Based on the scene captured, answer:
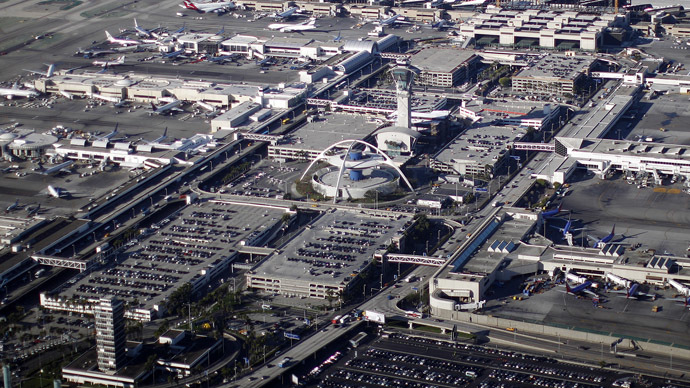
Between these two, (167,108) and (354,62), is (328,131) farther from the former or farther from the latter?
(354,62)

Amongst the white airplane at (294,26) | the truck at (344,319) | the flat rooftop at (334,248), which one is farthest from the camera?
the white airplane at (294,26)

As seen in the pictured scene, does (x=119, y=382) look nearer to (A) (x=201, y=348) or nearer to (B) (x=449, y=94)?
(A) (x=201, y=348)

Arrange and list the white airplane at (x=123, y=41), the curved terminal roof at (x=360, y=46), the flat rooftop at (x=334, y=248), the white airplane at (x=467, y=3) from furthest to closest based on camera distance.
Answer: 1. the white airplane at (x=467, y=3)
2. the white airplane at (x=123, y=41)
3. the curved terminal roof at (x=360, y=46)
4. the flat rooftop at (x=334, y=248)

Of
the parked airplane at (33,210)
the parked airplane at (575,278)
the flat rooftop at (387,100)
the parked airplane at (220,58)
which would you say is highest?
the parked airplane at (220,58)

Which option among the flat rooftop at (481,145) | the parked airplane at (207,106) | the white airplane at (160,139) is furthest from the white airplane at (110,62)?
the flat rooftop at (481,145)

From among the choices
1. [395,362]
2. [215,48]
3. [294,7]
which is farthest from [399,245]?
[294,7]

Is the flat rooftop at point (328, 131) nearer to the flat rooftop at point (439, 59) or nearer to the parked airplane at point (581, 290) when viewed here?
the flat rooftop at point (439, 59)

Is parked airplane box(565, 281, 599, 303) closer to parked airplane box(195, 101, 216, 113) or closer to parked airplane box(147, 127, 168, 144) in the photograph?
parked airplane box(147, 127, 168, 144)
